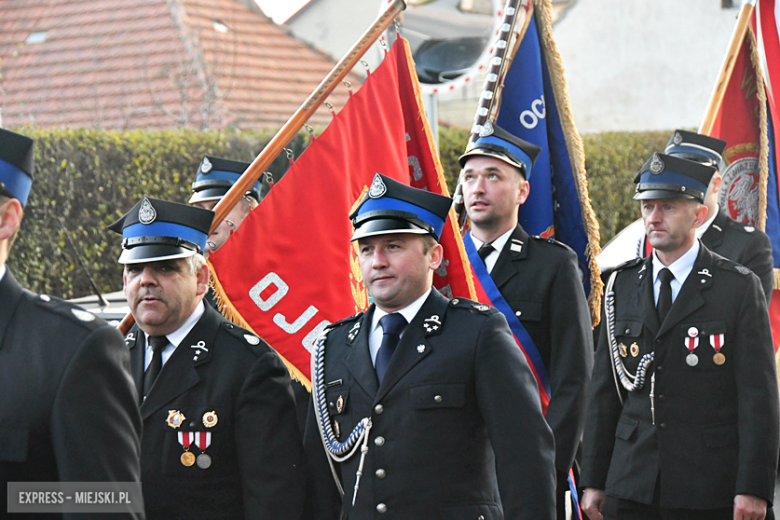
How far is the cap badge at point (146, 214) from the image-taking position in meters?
3.63

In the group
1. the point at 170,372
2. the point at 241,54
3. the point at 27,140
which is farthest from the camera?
the point at 241,54

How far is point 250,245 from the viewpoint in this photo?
168 inches

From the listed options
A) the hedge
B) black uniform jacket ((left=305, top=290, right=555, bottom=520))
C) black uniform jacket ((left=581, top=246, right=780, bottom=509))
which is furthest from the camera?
the hedge

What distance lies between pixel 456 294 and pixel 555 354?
692 mm

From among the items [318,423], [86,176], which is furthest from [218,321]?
[86,176]

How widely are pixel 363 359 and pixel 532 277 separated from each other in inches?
66.8

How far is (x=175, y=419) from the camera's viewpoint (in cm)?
345

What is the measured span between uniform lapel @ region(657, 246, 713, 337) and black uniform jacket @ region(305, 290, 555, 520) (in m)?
1.38

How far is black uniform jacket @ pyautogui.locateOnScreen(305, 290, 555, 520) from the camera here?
3.04 m

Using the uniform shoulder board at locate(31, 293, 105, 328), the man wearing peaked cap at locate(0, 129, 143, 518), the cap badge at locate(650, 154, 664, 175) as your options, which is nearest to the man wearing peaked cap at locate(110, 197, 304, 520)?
the man wearing peaked cap at locate(0, 129, 143, 518)

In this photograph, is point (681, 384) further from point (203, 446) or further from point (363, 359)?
point (203, 446)

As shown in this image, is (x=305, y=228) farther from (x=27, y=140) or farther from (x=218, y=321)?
(x=27, y=140)

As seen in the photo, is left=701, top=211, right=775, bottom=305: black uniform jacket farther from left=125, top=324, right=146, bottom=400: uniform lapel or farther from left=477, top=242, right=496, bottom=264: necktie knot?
left=125, top=324, right=146, bottom=400: uniform lapel

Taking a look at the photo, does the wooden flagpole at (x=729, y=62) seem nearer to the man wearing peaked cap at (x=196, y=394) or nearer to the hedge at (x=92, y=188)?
the hedge at (x=92, y=188)
